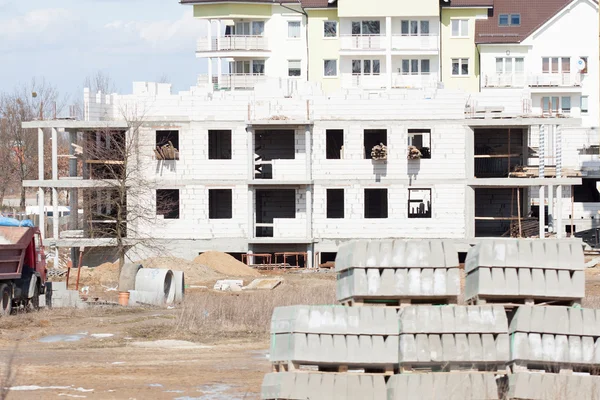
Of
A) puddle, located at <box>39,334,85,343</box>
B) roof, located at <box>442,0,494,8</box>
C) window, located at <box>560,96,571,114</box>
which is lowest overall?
puddle, located at <box>39,334,85,343</box>

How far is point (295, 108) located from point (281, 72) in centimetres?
2805

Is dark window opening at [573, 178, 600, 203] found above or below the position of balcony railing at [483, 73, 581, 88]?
below

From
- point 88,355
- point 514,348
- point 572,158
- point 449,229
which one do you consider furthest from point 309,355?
point 572,158

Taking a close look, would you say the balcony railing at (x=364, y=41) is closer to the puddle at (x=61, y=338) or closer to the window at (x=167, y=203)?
the window at (x=167, y=203)

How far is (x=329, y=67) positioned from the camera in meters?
73.6

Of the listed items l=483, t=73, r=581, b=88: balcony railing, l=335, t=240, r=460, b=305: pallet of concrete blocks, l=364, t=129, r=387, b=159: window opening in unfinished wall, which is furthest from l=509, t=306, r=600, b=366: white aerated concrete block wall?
l=483, t=73, r=581, b=88: balcony railing

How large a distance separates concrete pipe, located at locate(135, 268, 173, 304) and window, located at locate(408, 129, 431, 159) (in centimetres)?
1773

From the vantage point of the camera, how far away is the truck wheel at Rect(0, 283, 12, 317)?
1073 inches

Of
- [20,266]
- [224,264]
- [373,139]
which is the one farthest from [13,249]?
[373,139]

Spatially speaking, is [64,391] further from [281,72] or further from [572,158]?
[281,72]

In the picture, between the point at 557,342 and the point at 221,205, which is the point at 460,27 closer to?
the point at 221,205

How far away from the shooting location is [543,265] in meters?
16.6

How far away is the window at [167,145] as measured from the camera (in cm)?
4703

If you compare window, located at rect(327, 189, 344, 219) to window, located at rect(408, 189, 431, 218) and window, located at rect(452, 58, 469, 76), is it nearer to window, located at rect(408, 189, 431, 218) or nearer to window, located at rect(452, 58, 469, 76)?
window, located at rect(408, 189, 431, 218)
